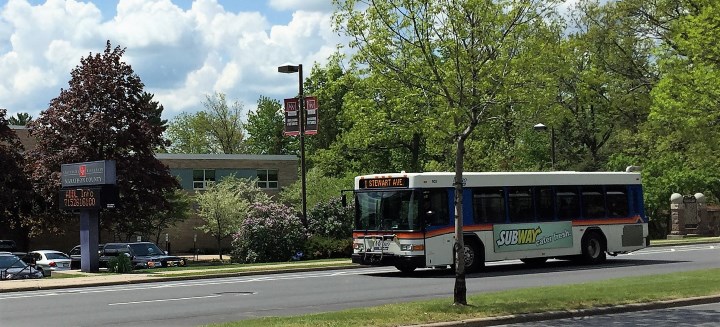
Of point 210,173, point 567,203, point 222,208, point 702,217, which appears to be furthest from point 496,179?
point 210,173

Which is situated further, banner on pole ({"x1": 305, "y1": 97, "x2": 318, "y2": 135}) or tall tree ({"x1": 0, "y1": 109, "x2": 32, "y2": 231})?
tall tree ({"x1": 0, "y1": 109, "x2": 32, "y2": 231})

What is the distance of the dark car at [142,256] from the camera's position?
3747cm

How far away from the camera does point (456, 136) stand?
17.1 metres

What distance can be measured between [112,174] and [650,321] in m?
22.3

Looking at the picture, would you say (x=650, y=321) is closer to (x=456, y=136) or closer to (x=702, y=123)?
(x=456, y=136)

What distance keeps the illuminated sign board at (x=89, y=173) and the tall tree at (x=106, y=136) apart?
23.3 feet

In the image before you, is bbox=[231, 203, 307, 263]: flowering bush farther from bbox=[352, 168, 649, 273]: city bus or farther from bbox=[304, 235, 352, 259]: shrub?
bbox=[352, 168, 649, 273]: city bus

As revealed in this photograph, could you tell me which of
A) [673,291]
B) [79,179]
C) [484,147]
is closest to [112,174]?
[79,179]

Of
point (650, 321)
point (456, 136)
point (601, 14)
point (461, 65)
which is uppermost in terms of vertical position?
point (601, 14)

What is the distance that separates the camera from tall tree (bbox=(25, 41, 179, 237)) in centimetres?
4244

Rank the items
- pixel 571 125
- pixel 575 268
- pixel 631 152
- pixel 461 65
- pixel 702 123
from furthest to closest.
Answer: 1. pixel 571 125
2. pixel 631 152
3. pixel 702 123
4. pixel 575 268
5. pixel 461 65

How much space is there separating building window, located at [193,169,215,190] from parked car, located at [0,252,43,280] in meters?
33.5

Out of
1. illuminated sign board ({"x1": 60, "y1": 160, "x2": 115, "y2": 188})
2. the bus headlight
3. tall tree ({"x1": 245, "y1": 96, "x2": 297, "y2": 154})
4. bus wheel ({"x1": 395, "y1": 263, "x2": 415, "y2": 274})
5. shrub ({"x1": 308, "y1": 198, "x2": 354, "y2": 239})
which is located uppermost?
tall tree ({"x1": 245, "y1": 96, "x2": 297, "y2": 154})

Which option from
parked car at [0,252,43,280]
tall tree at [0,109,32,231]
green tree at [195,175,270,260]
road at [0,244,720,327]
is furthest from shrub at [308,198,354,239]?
green tree at [195,175,270,260]
